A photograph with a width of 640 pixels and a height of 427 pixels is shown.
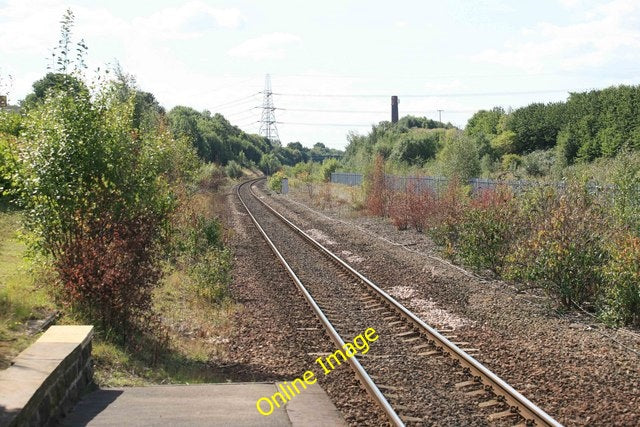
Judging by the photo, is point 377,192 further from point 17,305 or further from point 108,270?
point 17,305

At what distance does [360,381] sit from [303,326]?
337 centimetres

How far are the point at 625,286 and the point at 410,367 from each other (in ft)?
14.4

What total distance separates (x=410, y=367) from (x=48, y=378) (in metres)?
4.76

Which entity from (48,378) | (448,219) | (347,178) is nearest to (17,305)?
(48,378)

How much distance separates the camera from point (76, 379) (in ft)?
22.4

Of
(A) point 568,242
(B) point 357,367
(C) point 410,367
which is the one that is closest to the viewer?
(B) point 357,367

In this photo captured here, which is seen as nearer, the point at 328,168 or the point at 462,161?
the point at 462,161

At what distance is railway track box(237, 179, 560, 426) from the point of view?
23.5ft

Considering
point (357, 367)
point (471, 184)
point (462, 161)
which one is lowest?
point (357, 367)

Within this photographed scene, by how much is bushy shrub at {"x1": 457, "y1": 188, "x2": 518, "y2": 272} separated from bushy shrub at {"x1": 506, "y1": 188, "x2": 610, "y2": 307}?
5.58 ft

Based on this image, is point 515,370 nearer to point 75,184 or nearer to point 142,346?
point 142,346

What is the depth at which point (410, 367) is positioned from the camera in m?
8.94

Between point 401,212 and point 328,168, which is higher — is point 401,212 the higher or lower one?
the lower one

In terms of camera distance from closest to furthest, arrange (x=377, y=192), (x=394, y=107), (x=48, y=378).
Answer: (x=48, y=378), (x=377, y=192), (x=394, y=107)
